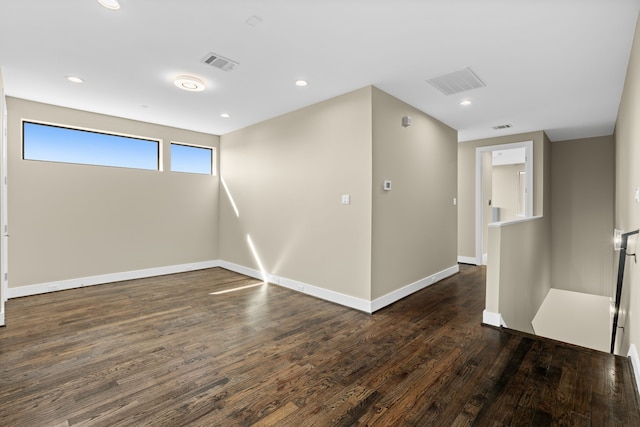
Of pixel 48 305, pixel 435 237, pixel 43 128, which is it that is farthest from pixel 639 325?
pixel 43 128

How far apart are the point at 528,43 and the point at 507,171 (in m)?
8.16

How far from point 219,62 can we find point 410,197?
2919mm

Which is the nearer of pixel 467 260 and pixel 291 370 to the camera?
pixel 291 370

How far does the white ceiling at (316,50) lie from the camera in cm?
225

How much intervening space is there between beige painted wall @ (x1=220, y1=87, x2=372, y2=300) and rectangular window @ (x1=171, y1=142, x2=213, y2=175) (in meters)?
0.79

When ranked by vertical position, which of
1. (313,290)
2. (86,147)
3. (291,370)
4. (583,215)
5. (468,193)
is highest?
(86,147)

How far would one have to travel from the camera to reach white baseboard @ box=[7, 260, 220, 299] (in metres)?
4.20

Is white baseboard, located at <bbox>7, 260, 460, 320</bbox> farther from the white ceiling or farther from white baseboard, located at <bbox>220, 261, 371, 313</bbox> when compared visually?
the white ceiling

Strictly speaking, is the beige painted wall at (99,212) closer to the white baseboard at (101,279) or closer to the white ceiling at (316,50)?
the white baseboard at (101,279)

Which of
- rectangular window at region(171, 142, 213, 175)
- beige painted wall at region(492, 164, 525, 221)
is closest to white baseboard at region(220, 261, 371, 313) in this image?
rectangular window at region(171, 142, 213, 175)

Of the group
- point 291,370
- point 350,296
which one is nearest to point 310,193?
point 350,296

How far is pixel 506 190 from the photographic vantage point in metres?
9.68

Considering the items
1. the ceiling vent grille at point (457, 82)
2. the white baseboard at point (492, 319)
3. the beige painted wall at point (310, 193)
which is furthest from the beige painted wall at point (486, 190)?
the beige painted wall at point (310, 193)

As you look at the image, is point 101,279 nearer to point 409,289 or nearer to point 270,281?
point 270,281
